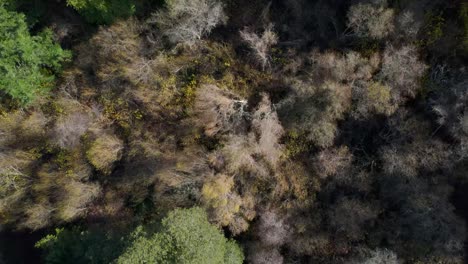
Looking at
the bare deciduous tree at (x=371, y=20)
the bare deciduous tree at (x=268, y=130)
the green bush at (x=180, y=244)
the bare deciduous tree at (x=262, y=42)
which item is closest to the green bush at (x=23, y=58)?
the green bush at (x=180, y=244)

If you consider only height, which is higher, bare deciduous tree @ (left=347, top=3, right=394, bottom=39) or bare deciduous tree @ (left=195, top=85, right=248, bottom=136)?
bare deciduous tree @ (left=347, top=3, right=394, bottom=39)

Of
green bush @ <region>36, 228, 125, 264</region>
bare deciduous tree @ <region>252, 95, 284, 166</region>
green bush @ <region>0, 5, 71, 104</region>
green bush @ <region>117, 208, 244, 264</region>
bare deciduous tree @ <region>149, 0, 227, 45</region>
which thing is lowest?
green bush @ <region>36, 228, 125, 264</region>

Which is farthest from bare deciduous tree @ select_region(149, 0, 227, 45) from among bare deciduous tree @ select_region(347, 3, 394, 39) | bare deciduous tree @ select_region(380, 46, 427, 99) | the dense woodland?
bare deciduous tree @ select_region(380, 46, 427, 99)

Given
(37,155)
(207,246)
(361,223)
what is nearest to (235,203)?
(207,246)

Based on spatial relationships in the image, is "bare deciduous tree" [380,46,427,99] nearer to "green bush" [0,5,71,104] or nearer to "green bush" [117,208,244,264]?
"green bush" [117,208,244,264]

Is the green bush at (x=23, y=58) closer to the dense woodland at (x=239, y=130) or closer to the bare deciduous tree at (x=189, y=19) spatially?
the dense woodland at (x=239, y=130)
